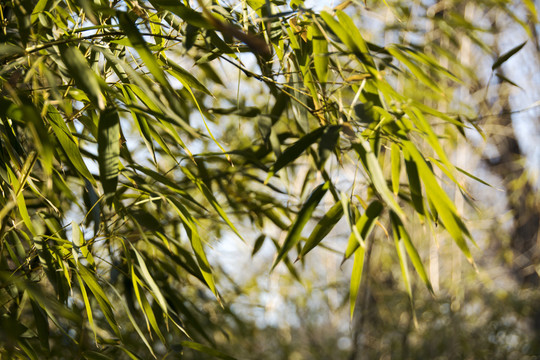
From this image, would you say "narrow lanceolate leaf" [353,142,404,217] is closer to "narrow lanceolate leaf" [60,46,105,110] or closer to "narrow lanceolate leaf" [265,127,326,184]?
"narrow lanceolate leaf" [265,127,326,184]

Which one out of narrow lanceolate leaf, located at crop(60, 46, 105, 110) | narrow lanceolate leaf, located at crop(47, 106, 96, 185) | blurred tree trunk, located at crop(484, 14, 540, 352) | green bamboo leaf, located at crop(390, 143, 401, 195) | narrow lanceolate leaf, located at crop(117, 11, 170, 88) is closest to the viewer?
narrow lanceolate leaf, located at crop(60, 46, 105, 110)

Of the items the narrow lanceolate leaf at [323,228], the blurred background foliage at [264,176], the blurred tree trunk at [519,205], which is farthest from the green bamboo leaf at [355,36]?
the blurred tree trunk at [519,205]

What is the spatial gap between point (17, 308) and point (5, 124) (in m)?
0.30

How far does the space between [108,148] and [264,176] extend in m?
1.20

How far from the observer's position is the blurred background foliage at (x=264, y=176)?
70 centimetres

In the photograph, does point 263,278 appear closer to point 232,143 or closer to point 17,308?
point 232,143

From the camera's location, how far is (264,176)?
5.99 ft

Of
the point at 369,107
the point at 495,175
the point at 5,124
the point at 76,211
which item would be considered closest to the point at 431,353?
the point at 495,175

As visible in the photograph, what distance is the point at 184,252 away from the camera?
0.93 m

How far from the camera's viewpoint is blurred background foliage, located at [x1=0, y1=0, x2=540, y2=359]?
696 millimetres

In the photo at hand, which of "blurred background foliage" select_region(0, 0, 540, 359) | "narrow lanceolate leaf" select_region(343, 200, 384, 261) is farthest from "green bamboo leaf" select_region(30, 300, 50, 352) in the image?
"narrow lanceolate leaf" select_region(343, 200, 384, 261)

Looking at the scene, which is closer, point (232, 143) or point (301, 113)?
point (301, 113)

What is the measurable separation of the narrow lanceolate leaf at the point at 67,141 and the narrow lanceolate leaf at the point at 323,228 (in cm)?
34

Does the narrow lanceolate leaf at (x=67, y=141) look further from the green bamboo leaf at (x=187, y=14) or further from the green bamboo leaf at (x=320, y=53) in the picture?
the green bamboo leaf at (x=320, y=53)
